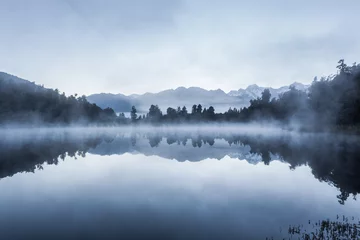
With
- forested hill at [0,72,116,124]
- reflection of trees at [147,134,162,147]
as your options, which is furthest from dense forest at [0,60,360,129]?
Answer: reflection of trees at [147,134,162,147]

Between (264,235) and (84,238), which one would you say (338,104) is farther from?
(84,238)

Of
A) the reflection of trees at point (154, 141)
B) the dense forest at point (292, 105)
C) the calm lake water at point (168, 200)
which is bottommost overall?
the reflection of trees at point (154, 141)

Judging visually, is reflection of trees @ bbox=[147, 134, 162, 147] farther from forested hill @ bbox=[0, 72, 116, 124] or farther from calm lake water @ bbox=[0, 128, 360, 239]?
forested hill @ bbox=[0, 72, 116, 124]

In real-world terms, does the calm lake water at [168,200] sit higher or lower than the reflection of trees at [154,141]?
higher

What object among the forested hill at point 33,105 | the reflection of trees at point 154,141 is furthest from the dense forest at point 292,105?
the reflection of trees at point 154,141

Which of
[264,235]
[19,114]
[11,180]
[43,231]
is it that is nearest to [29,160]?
[11,180]

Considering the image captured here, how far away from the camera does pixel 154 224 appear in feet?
42.0

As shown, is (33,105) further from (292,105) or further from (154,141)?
(292,105)

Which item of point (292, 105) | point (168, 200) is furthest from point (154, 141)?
point (292, 105)

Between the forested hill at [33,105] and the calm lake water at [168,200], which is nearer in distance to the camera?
the calm lake water at [168,200]

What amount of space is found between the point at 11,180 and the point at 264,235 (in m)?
21.9

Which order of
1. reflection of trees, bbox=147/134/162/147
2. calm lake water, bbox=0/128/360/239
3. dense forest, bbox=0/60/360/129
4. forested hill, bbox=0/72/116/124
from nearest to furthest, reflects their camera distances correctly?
calm lake water, bbox=0/128/360/239, reflection of trees, bbox=147/134/162/147, dense forest, bbox=0/60/360/129, forested hill, bbox=0/72/116/124

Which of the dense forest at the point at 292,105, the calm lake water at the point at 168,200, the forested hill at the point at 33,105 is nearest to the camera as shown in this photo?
the calm lake water at the point at 168,200

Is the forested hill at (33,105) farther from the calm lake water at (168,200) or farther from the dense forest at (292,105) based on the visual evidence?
the calm lake water at (168,200)
